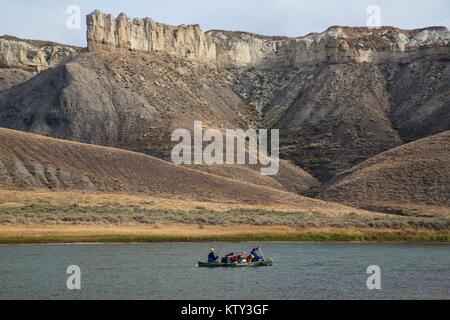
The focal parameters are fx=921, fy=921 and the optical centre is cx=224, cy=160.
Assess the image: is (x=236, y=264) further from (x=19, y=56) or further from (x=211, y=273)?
(x=19, y=56)

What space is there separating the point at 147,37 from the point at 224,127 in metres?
25.6

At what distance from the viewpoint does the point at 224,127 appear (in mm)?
144000

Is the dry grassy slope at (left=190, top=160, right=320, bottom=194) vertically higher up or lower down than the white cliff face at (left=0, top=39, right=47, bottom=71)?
lower down

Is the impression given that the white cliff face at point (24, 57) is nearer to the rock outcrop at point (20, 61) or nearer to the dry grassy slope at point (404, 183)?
the rock outcrop at point (20, 61)

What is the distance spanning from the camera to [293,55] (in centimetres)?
17200

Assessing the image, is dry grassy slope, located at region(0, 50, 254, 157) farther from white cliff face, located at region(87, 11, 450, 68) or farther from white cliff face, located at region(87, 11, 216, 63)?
white cliff face, located at region(87, 11, 450, 68)

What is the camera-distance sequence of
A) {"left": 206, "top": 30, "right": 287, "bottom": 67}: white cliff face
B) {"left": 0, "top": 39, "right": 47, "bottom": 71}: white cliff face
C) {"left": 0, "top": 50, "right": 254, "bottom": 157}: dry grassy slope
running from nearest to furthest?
{"left": 0, "top": 50, "right": 254, "bottom": 157}: dry grassy slope < {"left": 206, "top": 30, "right": 287, "bottom": 67}: white cliff face < {"left": 0, "top": 39, "right": 47, "bottom": 71}: white cliff face

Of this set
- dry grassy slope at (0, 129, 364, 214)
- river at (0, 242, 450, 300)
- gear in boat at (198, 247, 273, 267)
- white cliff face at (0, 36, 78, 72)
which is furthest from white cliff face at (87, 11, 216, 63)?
gear in boat at (198, 247, 273, 267)

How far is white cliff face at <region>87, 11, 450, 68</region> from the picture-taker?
15521cm

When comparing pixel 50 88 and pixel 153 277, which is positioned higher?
pixel 50 88
